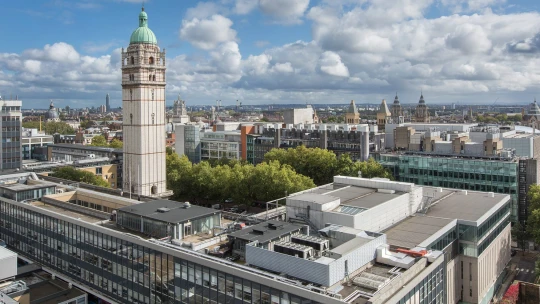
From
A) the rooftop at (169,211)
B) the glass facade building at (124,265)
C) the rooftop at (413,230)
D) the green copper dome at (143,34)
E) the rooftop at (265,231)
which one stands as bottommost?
the glass facade building at (124,265)

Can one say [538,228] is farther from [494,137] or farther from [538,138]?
[538,138]

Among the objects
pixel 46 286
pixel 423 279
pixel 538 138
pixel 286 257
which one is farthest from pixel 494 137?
pixel 46 286

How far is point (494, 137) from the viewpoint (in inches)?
3799

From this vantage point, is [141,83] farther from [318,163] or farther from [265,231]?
[265,231]

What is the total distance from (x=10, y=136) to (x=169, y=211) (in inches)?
3016

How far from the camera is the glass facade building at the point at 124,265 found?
36500 millimetres

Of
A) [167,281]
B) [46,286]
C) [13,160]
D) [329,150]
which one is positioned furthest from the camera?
[329,150]

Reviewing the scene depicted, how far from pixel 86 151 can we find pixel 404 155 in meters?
86.5

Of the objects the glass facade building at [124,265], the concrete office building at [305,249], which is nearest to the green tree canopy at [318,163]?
the concrete office building at [305,249]

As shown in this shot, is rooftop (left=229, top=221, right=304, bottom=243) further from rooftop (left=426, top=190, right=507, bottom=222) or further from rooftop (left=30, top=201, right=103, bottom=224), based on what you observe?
rooftop (left=426, top=190, right=507, bottom=222)

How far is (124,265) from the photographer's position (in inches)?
1869

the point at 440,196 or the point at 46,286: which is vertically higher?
the point at 440,196

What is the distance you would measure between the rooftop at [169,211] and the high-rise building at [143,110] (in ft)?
137

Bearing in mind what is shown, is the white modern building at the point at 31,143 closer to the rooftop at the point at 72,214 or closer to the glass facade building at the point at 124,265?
the rooftop at the point at 72,214
